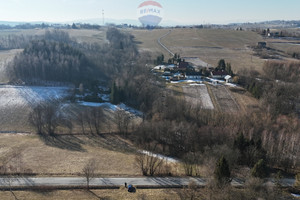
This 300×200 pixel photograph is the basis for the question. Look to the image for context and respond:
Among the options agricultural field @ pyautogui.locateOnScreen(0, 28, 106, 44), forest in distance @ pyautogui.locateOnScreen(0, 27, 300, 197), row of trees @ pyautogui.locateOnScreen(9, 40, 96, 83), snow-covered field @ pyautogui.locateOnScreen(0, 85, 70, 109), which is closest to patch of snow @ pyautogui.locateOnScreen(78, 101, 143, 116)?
forest in distance @ pyautogui.locateOnScreen(0, 27, 300, 197)

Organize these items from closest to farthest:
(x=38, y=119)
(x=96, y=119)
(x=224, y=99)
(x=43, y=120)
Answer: (x=38, y=119)
(x=43, y=120)
(x=96, y=119)
(x=224, y=99)

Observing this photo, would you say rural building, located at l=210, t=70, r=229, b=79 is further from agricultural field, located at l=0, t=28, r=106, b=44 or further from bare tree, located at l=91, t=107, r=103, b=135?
agricultural field, located at l=0, t=28, r=106, b=44

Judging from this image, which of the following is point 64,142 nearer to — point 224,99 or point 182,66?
point 224,99

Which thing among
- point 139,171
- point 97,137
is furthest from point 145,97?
point 139,171

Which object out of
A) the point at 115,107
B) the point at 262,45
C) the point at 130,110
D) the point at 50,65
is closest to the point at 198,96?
the point at 130,110

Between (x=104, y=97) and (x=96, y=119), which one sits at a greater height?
(x=104, y=97)

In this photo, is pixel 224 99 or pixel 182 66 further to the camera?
pixel 182 66
